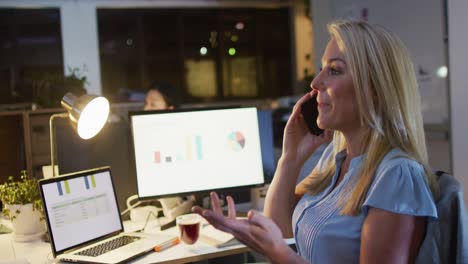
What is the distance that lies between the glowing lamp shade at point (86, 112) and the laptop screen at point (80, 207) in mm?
164

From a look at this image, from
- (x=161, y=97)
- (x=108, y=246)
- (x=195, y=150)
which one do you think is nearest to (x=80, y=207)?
(x=108, y=246)

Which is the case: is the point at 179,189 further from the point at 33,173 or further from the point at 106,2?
the point at 106,2

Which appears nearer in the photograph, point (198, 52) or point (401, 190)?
point (401, 190)

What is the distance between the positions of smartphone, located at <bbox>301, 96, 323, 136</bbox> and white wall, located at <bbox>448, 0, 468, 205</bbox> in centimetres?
158

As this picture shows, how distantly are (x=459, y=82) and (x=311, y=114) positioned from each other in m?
1.62

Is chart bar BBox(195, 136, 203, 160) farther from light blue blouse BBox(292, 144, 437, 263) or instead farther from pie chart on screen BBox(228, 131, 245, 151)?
light blue blouse BBox(292, 144, 437, 263)

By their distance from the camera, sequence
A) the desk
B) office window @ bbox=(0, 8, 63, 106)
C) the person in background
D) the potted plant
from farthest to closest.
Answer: office window @ bbox=(0, 8, 63, 106)
the person in background
the potted plant
the desk

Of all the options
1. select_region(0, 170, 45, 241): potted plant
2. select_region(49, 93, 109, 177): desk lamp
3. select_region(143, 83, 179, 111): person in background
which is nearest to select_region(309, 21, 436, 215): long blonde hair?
select_region(49, 93, 109, 177): desk lamp

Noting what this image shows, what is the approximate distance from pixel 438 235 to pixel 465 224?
0.06m

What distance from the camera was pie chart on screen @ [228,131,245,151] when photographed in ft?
6.95

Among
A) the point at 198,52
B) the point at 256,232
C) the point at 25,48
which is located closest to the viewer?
the point at 256,232

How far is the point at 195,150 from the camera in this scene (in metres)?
2.08

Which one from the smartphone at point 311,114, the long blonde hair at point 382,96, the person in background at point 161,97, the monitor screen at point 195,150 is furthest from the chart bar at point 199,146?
the person in background at point 161,97

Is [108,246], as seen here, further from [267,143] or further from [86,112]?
[267,143]
